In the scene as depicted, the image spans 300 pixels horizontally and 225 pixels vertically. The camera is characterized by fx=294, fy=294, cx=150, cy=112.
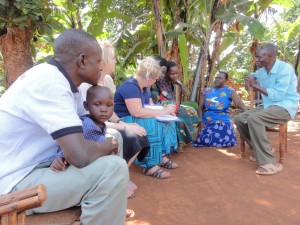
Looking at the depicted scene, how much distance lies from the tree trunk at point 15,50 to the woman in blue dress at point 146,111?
51.5 inches

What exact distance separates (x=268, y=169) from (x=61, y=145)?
9.75ft

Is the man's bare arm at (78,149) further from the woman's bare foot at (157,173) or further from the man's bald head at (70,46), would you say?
the woman's bare foot at (157,173)

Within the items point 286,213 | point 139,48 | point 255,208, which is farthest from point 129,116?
point 139,48

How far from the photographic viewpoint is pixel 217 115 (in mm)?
4758

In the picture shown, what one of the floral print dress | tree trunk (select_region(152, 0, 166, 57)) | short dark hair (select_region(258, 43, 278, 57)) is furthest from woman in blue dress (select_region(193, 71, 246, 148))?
tree trunk (select_region(152, 0, 166, 57))

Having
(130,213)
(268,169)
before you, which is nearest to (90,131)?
(130,213)

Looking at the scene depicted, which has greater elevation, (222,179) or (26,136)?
(26,136)

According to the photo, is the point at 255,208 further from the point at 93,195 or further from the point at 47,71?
the point at 47,71

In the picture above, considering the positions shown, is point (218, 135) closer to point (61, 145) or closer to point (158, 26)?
point (158, 26)

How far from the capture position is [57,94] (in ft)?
4.62

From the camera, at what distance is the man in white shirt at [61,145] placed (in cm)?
138

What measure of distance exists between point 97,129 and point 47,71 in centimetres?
59

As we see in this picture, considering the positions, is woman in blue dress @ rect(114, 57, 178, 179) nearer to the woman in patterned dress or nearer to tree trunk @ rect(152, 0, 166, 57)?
the woman in patterned dress

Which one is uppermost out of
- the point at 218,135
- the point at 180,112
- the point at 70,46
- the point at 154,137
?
the point at 70,46
